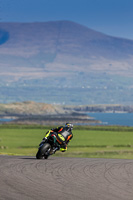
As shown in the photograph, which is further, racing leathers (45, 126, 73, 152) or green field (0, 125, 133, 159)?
green field (0, 125, 133, 159)

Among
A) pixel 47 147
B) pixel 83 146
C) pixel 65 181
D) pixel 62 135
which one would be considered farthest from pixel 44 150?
pixel 83 146

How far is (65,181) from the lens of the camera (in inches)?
624

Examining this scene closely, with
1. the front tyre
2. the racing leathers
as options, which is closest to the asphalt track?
the front tyre

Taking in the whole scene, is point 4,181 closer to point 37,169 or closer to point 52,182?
point 52,182

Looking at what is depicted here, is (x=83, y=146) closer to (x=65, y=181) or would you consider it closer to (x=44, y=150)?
(x=44, y=150)

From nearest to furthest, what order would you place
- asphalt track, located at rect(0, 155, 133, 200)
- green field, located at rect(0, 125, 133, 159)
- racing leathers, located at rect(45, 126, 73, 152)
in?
1. asphalt track, located at rect(0, 155, 133, 200)
2. racing leathers, located at rect(45, 126, 73, 152)
3. green field, located at rect(0, 125, 133, 159)

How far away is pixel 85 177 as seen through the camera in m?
16.9

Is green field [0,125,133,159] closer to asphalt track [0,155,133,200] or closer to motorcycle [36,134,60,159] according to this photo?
motorcycle [36,134,60,159]

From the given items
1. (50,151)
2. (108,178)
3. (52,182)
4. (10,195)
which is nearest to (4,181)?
(52,182)

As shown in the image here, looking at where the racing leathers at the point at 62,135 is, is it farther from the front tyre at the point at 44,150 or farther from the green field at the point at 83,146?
the green field at the point at 83,146

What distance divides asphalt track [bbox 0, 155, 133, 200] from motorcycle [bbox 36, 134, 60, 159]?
A: 2.34 metres

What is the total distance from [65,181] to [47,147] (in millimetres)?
8272

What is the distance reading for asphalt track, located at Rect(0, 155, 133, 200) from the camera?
13.2 metres

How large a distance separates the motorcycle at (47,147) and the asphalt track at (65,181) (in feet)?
7.66
